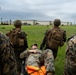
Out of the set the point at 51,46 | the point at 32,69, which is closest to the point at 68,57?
the point at 32,69

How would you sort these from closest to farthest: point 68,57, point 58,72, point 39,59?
point 68,57 → point 39,59 → point 58,72

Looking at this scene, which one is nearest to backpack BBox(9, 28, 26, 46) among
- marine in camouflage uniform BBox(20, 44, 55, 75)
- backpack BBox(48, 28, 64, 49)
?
marine in camouflage uniform BBox(20, 44, 55, 75)

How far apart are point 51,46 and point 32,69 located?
9.59ft

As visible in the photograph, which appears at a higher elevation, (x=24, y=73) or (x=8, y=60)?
(x=8, y=60)

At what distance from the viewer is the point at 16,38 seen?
10766 mm

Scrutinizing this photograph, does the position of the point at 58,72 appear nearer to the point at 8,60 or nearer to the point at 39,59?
the point at 39,59

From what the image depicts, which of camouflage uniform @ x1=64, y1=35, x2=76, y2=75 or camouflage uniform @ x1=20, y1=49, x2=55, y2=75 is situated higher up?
camouflage uniform @ x1=64, y1=35, x2=76, y2=75

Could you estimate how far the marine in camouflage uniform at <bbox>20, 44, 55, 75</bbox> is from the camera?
8648mm

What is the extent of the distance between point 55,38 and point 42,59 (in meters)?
2.22

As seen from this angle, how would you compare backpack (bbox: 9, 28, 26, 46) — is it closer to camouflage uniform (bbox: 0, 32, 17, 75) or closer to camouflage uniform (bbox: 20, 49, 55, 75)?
camouflage uniform (bbox: 20, 49, 55, 75)

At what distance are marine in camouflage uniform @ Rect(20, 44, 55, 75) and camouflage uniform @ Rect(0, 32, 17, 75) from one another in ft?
16.2

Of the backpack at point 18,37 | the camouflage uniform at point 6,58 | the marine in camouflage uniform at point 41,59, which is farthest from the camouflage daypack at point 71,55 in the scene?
the backpack at point 18,37

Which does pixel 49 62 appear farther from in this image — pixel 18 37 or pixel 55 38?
pixel 55 38

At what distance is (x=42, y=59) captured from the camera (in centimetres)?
945
